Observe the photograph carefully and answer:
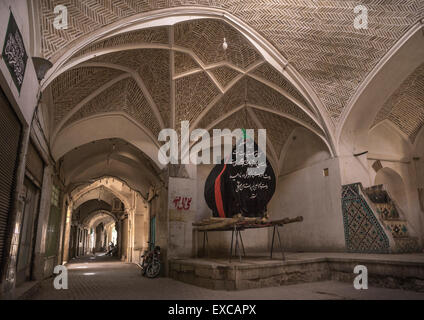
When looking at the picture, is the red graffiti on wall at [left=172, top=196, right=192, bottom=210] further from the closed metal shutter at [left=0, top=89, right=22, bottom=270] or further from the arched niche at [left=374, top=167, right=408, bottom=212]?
the arched niche at [left=374, top=167, right=408, bottom=212]

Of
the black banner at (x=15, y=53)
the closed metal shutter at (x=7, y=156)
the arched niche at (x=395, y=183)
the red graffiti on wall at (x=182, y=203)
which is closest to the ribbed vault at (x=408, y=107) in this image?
the arched niche at (x=395, y=183)

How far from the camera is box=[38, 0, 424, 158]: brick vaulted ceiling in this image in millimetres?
6277

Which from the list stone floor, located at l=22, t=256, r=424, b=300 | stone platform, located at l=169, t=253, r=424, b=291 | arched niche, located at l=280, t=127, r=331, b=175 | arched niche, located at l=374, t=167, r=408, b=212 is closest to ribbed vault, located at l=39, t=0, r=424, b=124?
arched niche, located at l=280, t=127, r=331, b=175

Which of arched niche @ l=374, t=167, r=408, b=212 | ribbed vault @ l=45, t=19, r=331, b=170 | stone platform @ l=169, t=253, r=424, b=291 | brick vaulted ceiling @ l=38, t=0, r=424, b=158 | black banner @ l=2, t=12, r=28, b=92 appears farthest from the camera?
arched niche @ l=374, t=167, r=408, b=212

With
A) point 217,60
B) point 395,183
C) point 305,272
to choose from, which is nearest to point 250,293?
point 305,272

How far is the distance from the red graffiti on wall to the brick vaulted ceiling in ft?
7.83

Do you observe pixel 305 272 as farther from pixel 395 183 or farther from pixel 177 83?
pixel 395 183

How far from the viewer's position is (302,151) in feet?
36.1

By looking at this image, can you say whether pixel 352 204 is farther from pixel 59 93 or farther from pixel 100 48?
pixel 59 93

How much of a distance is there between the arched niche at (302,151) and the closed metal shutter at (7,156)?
8.40 meters

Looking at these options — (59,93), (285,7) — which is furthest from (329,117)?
(59,93)

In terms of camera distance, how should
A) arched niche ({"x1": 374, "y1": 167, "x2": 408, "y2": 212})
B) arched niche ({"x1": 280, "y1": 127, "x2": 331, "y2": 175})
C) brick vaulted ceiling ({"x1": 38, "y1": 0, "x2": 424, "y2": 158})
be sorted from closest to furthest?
brick vaulted ceiling ({"x1": 38, "y1": 0, "x2": 424, "y2": 158}) < arched niche ({"x1": 280, "y1": 127, "x2": 331, "y2": 175}) < arched niche ({"x1": 374, "y1": 167, "x2": 408, "y2": 212})

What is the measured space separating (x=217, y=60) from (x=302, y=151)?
15.4ft
